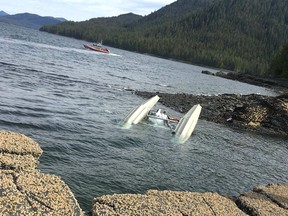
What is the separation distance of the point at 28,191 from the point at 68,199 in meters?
0.91

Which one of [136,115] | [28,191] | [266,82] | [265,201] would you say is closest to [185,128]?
[136,115]

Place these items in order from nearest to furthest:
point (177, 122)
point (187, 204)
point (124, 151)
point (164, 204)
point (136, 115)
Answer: point (164, 204)
point (187, 204)
point (124, 151)
point (136, 115)
point (177, 122)

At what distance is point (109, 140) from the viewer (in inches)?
830

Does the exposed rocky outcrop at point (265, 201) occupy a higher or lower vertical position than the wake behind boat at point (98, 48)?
lower

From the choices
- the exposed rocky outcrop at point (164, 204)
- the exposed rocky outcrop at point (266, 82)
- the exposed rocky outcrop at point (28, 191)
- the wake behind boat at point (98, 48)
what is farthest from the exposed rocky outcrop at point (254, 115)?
the wake behind boat at point (98, 48)

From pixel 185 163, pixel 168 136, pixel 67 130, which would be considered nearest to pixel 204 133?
pixel 168 136

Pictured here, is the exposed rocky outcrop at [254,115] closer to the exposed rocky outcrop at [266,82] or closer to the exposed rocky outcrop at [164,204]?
the exposed rocky outcrop at [164,204]

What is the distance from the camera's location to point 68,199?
337 inches

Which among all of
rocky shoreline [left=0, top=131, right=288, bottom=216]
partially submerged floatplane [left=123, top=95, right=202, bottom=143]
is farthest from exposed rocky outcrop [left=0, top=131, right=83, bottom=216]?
partially submerged floatplane [left=123, top=95, right=202, bottom=143]

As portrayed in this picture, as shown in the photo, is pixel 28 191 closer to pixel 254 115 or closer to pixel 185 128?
pixel 185 128

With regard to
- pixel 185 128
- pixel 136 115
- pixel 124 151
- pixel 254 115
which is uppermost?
pixel 254 115

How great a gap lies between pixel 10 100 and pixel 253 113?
2137cm

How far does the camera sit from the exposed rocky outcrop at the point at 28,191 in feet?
25.6

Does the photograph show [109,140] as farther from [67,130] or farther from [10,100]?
[10,100]
